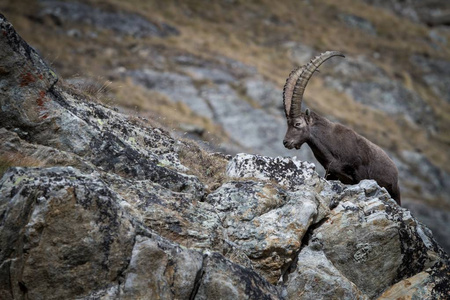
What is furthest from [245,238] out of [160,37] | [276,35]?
[276,35]

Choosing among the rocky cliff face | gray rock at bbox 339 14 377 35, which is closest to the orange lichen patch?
the rocky cliff face

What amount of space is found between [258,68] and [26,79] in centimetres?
3461

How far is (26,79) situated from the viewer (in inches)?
295

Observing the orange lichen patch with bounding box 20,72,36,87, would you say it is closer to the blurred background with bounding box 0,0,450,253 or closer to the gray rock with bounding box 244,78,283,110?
the blurred background with bounding box 0,0,450,253

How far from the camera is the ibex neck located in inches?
450

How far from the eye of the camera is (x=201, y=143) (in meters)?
11.1

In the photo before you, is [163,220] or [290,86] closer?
[163,220]

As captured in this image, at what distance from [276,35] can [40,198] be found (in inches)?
1893

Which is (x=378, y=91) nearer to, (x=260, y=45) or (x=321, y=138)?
(x=260, y=45)

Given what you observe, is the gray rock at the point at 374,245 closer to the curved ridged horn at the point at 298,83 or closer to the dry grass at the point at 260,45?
the curved ridged horn at the point at 298,83

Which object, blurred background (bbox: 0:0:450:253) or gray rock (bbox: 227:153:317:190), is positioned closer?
gray rock (bbox: 227:153:317:190)

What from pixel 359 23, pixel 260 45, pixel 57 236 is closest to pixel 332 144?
pixel 57 236

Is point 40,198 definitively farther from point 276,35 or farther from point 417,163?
point 276,35

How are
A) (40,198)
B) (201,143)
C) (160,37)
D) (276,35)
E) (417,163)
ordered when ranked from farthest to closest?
(276,35)
(160,37)
(417,163)
(201,143)
(40,198)
